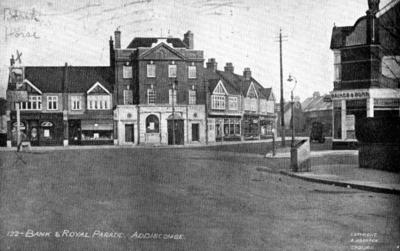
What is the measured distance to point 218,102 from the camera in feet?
40.4

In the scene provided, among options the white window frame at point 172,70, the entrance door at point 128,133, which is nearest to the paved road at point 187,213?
the entrance door at point 128,133

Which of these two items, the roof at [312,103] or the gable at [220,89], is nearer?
the roof at [312,103]

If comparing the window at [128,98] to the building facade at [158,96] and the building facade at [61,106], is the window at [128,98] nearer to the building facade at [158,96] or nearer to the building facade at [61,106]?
the building facade at [158,96]

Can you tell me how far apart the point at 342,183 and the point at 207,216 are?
4.44 m

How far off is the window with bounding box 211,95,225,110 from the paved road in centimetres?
194

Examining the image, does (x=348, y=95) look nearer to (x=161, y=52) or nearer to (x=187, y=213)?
(x=161, y=52)

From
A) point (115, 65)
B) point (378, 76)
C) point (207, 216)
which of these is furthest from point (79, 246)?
point (378, 76)

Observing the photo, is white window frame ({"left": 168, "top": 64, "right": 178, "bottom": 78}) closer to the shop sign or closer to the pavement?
the pavement

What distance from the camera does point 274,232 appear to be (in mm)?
6082

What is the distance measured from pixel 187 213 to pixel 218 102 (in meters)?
5.69

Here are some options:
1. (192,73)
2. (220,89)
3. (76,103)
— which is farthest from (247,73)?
(76,103)

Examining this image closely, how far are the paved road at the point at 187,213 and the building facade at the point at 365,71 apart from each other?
11.2 ft

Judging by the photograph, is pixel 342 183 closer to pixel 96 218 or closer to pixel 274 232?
pixel 274 232

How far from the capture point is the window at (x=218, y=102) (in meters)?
11.6
